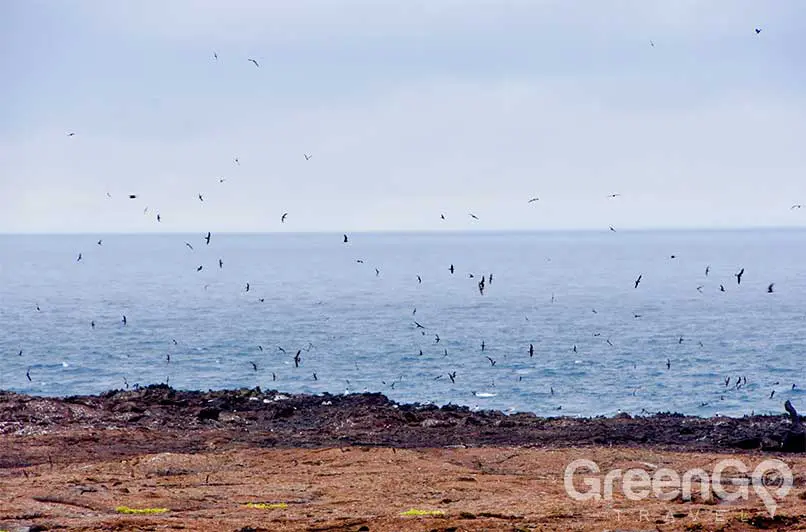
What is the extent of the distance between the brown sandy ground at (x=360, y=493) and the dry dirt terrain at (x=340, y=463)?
0.06 m

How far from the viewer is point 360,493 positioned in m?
22.8

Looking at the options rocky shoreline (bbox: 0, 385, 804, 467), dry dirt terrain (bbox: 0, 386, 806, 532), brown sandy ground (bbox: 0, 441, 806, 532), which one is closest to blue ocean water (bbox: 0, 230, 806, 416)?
rocky shoreline (bbox: 0, 385, 804, 467)

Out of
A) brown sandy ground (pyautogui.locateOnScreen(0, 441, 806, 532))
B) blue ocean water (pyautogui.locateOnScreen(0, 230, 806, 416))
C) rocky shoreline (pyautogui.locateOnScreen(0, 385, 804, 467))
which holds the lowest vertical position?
brown sandy ground (pyautogui.locateOnScreen(0, 441, 806, 532))

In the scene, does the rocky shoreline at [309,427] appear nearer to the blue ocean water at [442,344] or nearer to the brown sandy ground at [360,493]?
the brown sandy ground at [360,493]

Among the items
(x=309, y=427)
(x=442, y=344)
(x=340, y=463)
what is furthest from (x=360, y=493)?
(x=442, y=344)

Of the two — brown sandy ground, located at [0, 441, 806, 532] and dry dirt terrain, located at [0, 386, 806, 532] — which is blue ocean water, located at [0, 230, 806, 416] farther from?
brown sandy ground, located at [0, 441, 806, 532]

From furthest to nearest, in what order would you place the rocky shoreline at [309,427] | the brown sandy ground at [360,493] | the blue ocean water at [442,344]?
the blue ocean water at [442,344]
the rocky shoreline at [309,427]
the brown sandy ground at [360,493]

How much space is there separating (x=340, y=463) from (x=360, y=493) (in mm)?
3857

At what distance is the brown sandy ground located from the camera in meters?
18.7

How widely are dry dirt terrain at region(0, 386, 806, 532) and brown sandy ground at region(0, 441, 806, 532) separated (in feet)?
0.19

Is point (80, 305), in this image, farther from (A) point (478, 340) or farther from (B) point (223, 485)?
(B) point (223, 485)

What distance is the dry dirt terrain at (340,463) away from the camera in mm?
19281

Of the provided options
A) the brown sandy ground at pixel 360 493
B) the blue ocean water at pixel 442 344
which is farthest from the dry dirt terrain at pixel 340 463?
the blue ocean water at pixel 442 344

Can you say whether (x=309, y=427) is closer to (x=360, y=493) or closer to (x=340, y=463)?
(x=340, y=463)
